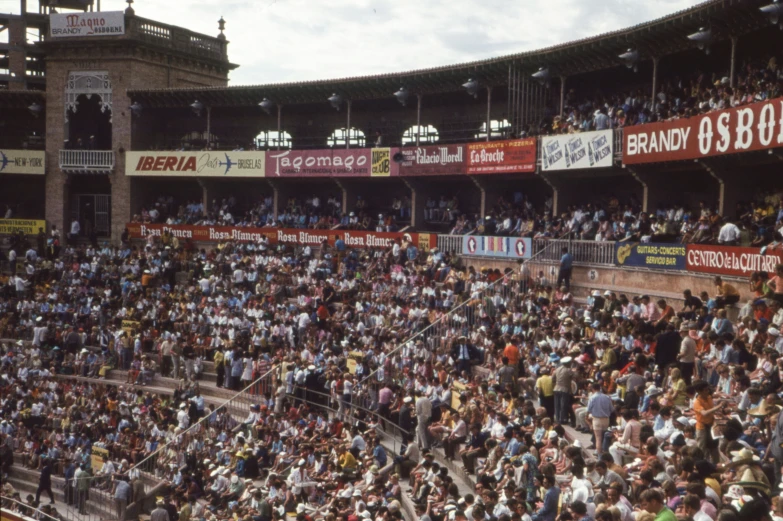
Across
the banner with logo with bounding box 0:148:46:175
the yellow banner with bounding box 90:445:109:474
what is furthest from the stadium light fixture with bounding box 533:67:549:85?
the banner with logo with bounding box 0:148:46:175

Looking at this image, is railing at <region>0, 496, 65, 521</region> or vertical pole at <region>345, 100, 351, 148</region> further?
vertical pole at <region>345, 100, 351, 148</region>

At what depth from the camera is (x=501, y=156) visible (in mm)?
29031

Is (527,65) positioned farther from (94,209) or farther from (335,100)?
(94,209)

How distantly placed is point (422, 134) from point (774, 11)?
17.0 m

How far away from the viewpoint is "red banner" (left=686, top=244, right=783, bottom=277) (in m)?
17.4

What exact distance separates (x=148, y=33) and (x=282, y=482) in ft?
92.3

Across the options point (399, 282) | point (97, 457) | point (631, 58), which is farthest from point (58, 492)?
point (631, 58)

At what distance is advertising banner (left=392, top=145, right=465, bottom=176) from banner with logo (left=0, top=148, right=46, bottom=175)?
17.2 meters

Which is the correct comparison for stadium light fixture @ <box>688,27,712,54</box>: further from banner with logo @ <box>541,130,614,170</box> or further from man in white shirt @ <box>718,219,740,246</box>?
man in white shirt @ <box>718,219,740,246</box>

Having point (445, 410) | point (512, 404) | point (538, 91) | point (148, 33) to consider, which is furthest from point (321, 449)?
point (148, 33)

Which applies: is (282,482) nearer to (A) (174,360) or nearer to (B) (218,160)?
(A) (174,360)

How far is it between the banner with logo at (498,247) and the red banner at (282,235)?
6.05 ft

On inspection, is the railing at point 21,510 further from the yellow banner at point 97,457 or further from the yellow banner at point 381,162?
the yellow banner at point 381,162

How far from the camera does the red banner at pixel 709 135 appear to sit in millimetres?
18911
